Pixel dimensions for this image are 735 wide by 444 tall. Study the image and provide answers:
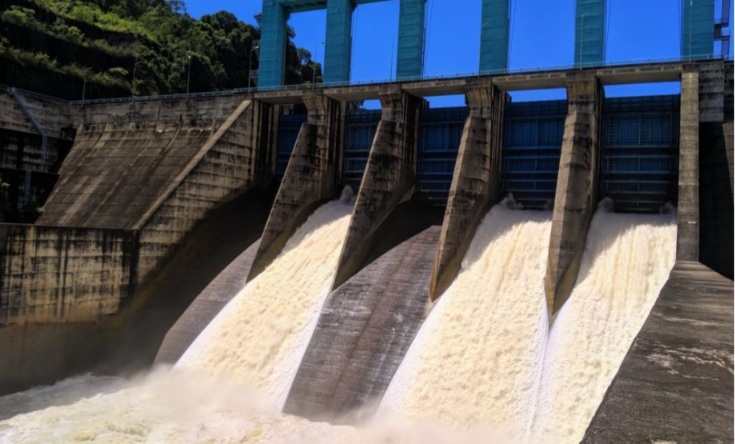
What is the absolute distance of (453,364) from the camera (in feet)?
40.7

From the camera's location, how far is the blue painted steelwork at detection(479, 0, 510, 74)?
20438mm

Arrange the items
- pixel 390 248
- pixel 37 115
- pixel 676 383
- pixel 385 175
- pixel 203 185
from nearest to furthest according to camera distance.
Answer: pixel 676 383, pixel 390 248, pixel 385 175, pixel 203 185, pixel 37 115

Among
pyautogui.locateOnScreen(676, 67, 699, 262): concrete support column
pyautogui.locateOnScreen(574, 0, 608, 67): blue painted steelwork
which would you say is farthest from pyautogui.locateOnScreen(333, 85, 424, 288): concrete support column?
pyautogui.locateOnScreen(676, 67, 699, 262): concrete support column

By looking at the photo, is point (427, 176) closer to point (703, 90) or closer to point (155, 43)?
point (703, 90)

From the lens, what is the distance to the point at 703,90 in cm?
1595

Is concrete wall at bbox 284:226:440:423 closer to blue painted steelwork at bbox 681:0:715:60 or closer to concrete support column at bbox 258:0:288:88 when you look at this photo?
blue painted steelwork at bbox 681:0:715:60

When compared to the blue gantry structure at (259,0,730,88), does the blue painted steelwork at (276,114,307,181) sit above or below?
below

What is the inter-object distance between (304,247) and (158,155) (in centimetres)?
784

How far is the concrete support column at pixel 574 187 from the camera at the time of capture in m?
13.8

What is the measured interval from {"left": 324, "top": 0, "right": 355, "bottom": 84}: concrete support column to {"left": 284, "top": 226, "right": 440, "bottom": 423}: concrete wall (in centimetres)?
975

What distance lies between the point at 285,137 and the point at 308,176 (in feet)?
12.1

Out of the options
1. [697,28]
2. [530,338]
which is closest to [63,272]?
[530,338]

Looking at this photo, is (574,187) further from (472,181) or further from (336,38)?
(336,38)

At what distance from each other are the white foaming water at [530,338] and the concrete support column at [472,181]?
1.49ft
